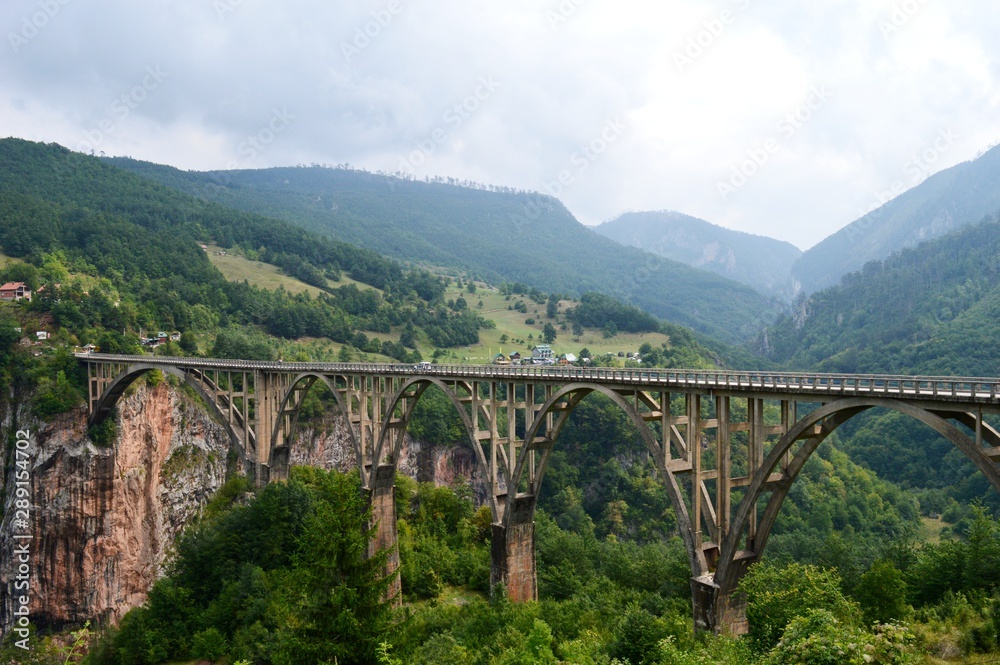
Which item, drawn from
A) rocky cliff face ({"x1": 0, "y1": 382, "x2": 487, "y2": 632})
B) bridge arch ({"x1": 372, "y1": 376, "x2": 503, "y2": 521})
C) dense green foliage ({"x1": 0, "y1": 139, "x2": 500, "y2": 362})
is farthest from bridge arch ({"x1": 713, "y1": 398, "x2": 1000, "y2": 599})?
dense green foliage ({"x1": 0, "y1": 139, "x2": 500, "y2": 362})

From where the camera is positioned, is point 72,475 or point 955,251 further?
point 955,251

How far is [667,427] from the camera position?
79.3 feet

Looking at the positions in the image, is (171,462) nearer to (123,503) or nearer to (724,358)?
(123,503)

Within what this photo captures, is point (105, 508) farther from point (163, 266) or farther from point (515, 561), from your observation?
point (163, 266)

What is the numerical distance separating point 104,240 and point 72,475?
62.8 m

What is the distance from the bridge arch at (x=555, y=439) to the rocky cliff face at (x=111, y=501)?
4496 cm

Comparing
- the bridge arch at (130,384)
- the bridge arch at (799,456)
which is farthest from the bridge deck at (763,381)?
the bridge arch at (130,384)

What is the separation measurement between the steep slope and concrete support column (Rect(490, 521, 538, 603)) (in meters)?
90.2

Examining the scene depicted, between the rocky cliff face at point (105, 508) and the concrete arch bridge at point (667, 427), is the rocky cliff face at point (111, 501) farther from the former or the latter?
the concrete arch bridge at point (667, 427)

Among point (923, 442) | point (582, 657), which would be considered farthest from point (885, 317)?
point (582, 657)

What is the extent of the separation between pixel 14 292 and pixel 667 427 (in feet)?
265

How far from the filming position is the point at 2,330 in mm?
65125

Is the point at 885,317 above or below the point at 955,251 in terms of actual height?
below

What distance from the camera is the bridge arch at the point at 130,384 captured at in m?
→ 52.7
